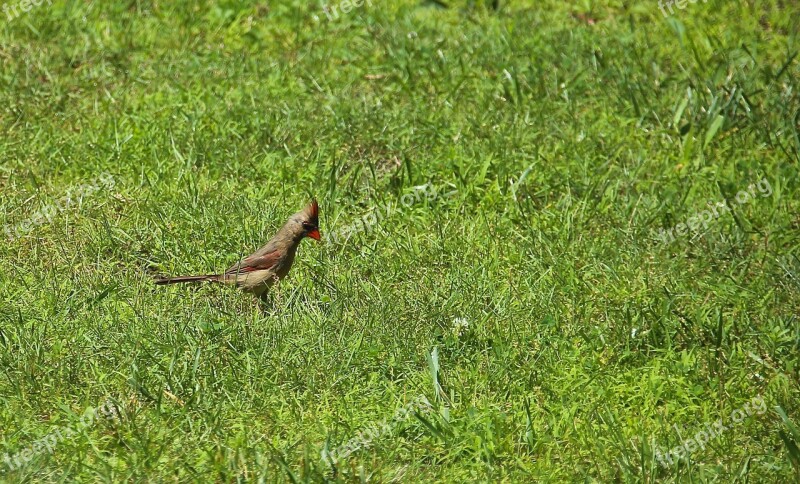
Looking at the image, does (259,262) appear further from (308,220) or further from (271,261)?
(308,220)

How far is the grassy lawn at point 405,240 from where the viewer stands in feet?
14.8

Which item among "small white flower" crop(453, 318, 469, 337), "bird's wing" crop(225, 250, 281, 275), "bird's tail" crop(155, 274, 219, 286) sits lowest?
"small white flower" crop(453, 318, 469, 337)

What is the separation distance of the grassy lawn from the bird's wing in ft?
0.61

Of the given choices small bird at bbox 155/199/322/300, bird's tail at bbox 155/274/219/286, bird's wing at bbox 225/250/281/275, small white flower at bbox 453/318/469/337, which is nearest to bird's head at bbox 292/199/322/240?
small bird at bbox 155/199/322/300

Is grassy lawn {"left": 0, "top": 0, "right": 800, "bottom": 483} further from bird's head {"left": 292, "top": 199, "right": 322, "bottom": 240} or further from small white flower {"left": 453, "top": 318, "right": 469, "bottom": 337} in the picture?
bird's head {"left": 292, "top": 199, "right": 322, "bottom": 240}

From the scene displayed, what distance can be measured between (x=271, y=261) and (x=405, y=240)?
0.84 meters

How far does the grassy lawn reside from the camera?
14.8 feet

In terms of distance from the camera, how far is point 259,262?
5469mm

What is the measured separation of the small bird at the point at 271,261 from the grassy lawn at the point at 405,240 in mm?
119

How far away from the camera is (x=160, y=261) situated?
5781 millimetres

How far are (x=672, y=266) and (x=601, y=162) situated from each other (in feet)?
3.80

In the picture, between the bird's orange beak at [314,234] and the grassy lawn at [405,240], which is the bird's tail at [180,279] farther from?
the bird's orange beak at [314,234]

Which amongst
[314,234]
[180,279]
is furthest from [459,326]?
[180,279]

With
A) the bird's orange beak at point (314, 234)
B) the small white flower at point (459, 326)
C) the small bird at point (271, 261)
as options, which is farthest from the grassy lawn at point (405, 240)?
the bird's orange beak at point (314, 234)
